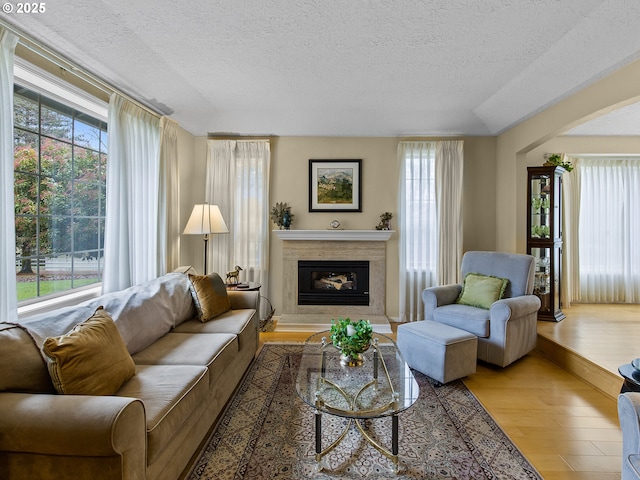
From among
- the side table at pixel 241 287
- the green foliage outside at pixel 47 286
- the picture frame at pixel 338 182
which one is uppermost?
the picture frame at pixel 338 182

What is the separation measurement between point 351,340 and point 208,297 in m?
1.51

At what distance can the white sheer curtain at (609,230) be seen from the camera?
4547 mm

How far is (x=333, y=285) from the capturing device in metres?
4.37

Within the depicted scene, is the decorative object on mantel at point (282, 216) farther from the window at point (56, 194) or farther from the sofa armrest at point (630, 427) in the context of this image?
the sofa armrest at point (630, 427)

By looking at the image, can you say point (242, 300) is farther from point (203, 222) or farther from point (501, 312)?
point (501, 312)

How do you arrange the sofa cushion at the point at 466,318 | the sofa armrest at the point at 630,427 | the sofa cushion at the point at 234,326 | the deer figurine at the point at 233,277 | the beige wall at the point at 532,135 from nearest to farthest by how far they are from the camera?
the sofa armrest at the point at 630,427 → the beige wall at the point at 532,135 → the sofa cushion at the point at 234,326 → the sofa cushion at the point at 466,318 → the deer figurine at the point at 233,277

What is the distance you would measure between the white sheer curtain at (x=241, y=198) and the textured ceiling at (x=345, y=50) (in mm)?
612

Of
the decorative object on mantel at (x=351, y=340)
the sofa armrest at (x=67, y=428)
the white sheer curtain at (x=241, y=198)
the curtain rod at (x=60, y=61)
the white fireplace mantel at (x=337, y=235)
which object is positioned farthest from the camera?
the white sheer curtain at (x=241, y=198)

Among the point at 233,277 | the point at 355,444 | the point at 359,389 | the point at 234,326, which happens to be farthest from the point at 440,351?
the point at 233,277

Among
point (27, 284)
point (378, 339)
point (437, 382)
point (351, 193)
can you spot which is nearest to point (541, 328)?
point (437, 382)

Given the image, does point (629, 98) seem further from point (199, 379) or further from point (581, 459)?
point (199, 379)

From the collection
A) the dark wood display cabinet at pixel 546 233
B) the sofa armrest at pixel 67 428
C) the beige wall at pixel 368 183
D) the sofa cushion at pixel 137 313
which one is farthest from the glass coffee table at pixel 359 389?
the dark wood display cabinet at pixel 546 233

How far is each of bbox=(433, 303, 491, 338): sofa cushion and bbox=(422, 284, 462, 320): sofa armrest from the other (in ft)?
0.24

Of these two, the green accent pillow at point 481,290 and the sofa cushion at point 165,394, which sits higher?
the green accent pillow at point 481,290
